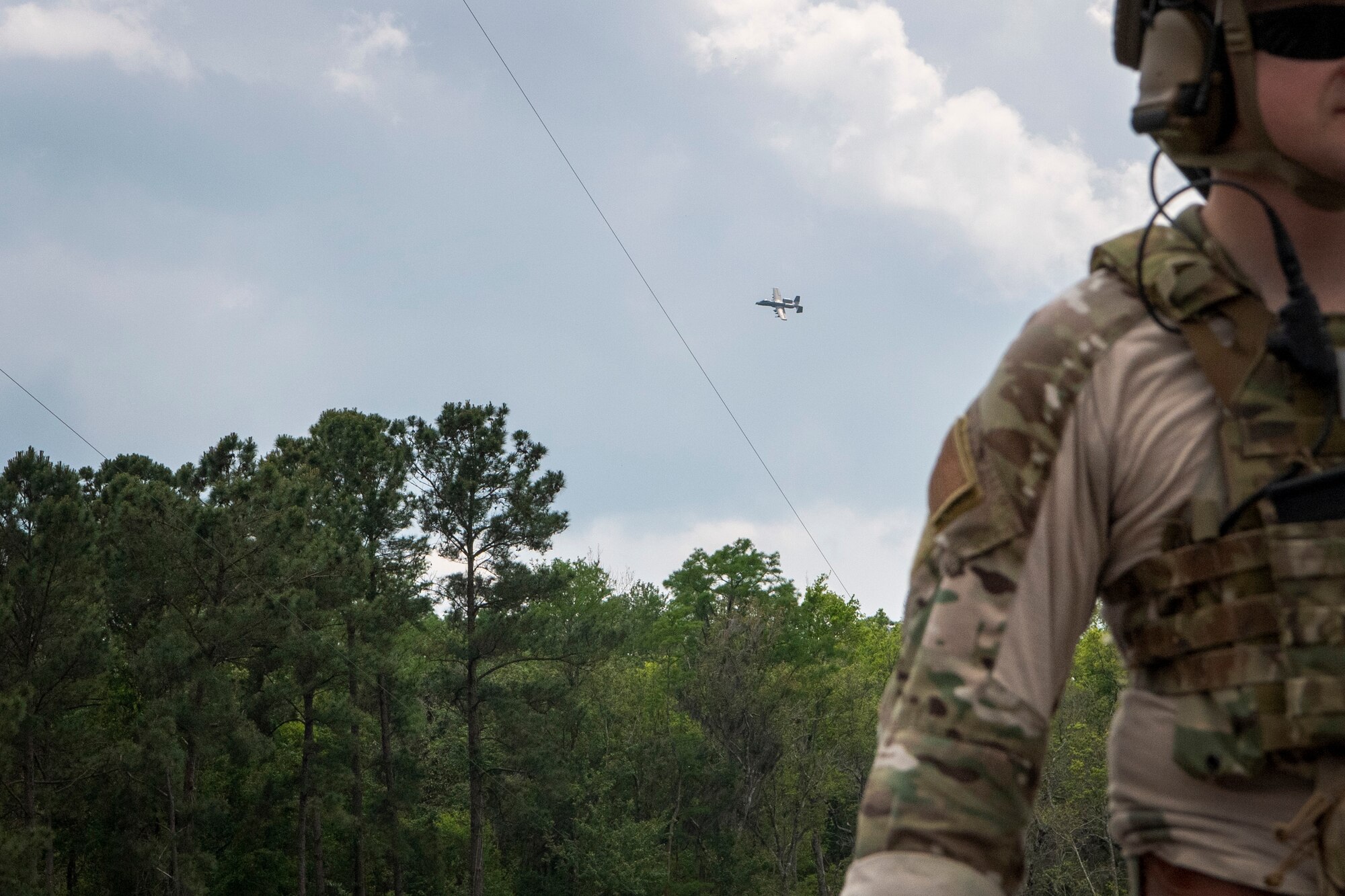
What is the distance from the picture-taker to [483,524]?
137 feet

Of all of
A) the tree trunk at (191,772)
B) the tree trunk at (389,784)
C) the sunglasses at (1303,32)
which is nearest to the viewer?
the sunglasses at (1303,32)

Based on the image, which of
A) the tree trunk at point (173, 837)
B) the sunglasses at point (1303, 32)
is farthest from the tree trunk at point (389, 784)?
the sunglasses at point (1303, 32)

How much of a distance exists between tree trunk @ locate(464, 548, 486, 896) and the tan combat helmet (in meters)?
40.2

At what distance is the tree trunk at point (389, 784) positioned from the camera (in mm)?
43594

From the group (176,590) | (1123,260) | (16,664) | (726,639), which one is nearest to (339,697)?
(176,590)

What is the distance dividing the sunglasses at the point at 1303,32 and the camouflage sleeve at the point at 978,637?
0.96 feet

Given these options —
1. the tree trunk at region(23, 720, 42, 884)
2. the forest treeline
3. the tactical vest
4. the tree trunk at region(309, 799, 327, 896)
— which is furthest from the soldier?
the tree trunk at region(309, 799, 327, 896)

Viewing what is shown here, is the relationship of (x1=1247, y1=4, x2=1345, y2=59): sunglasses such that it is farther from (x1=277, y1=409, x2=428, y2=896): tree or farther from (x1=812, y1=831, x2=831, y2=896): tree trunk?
(x1=812, y1=831, x2=831, y2=896): tree trunk

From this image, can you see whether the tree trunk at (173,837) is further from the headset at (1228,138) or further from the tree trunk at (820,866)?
the headset at (1228,138)

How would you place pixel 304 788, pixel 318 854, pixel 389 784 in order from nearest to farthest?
pixel 304 788 → pixel 318 854 → pixel 389 784

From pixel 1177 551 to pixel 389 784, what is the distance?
148 ft

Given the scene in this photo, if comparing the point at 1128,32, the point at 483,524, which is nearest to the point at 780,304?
the point at 483,524

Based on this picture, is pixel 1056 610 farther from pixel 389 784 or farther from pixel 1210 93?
pixel 389 784

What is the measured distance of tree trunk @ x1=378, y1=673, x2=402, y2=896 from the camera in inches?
1716
